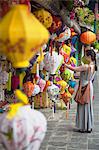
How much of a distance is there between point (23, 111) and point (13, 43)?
2.14ft

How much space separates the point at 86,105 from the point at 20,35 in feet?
18.9

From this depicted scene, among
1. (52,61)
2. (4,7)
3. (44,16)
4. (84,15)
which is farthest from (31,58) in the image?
(84,15)

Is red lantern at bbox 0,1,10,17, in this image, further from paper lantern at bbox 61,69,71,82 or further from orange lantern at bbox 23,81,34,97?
paper lantern at bbox 61,69,71,82

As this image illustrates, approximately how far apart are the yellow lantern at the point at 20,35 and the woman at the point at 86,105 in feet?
16.6

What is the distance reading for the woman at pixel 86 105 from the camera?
336 inches

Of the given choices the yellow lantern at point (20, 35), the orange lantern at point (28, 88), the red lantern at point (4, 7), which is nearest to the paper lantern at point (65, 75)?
the orange lantern at point (28, 88)

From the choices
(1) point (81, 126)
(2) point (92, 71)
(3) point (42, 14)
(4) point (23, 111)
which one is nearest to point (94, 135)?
(1) point (81, 126)

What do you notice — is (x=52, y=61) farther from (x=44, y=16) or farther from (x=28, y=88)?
(x=44, y=16)

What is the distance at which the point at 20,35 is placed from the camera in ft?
10.7

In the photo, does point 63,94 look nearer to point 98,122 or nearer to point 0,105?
point 98,122

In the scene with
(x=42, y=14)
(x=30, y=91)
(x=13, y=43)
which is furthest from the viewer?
(x=30, y=91)

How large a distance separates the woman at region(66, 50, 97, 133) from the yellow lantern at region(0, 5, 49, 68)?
16.6 ft

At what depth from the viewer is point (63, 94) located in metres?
10.3

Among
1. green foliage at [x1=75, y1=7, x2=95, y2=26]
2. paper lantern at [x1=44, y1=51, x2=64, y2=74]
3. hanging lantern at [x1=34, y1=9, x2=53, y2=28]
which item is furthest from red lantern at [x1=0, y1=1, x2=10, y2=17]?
green foliage at [x1=75, y1=7, x2=95, y2=26]
